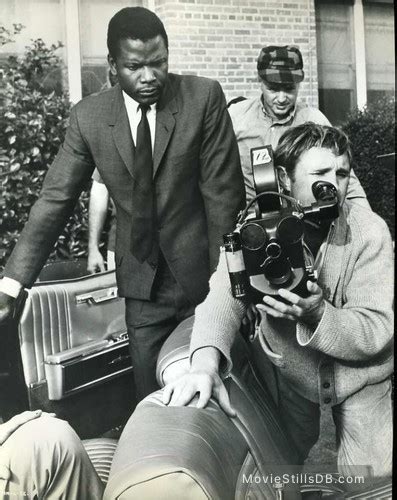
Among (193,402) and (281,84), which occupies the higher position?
(281,84)

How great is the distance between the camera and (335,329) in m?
1.73

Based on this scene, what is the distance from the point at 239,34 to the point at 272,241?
716mm

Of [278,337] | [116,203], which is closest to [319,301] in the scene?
[278,337]

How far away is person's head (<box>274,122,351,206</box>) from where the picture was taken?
1834 mm

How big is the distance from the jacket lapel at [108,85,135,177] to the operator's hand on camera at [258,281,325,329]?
2.01ft

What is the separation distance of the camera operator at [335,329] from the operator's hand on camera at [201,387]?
12 millimetres

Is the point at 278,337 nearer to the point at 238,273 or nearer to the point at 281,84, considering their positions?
the point at 238,273

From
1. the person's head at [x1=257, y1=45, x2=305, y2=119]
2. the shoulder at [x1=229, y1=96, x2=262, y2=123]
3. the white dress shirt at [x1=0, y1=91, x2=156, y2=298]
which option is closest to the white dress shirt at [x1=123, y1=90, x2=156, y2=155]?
the white dress shirt at [x1=0, y1=91, x2=156, y2=298]

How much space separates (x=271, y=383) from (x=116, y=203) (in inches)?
28.3

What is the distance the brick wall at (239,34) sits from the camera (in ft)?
6.59

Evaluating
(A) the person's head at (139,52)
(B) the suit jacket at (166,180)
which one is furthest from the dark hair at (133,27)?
(B) the suit jacket at (166,180)

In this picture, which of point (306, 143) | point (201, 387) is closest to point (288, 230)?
point (306, 143)

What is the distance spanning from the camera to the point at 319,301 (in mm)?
1729

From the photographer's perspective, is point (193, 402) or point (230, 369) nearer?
point (193, 402)
